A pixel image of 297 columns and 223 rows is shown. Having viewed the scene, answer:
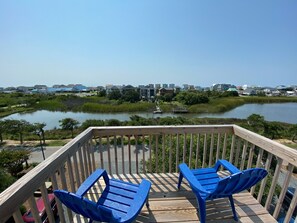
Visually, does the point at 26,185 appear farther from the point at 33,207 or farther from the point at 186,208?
the point at 186,208

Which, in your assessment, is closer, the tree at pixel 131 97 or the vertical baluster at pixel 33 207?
the vertical baluster at pixel 33 207

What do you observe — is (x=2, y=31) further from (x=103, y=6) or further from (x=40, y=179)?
(x=40, y=179)

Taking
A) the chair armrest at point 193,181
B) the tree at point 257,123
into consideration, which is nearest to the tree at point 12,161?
→ the chair armrest at point 193,181

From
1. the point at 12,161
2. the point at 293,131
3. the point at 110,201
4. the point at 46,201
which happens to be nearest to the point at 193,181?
the point at 110,201

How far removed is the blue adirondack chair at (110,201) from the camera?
107 centimetres

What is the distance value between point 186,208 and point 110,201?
841 millimetres

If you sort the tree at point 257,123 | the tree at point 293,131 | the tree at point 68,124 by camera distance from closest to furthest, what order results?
the tree at point 257,123
the tree at point 293,131
the tree at point 68,124

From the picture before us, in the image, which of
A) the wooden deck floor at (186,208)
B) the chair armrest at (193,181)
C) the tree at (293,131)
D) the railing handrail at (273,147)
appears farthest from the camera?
the tree at (293,131)

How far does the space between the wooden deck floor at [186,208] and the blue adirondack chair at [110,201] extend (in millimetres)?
337

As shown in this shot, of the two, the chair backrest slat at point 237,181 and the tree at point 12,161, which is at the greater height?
the chair backrest slat at point 237,181

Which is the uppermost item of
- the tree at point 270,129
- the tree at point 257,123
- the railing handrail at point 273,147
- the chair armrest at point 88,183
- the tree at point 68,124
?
the railing handrail at point 273,147

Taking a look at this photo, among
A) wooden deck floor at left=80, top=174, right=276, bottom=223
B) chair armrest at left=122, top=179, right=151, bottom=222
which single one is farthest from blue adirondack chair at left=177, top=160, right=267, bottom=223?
chair armrest at left=122, top=179, right=151, bottom=222

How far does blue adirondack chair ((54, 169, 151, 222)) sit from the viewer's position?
1069 millimetres

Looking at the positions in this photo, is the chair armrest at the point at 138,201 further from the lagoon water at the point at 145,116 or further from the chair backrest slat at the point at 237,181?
the lagoon water at the point at 145,116
